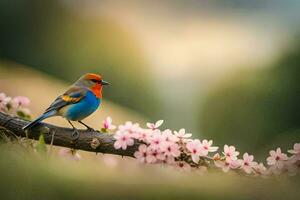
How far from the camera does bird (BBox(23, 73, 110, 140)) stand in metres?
2.53

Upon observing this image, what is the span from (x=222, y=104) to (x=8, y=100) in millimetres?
3557

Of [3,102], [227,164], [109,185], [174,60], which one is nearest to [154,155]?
[227,164]

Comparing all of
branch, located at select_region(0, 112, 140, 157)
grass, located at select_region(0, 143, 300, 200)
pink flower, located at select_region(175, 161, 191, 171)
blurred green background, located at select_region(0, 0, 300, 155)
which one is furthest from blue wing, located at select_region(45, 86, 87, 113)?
blurred green background, located at select_region(0, 0, 300, 155)

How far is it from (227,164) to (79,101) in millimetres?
598

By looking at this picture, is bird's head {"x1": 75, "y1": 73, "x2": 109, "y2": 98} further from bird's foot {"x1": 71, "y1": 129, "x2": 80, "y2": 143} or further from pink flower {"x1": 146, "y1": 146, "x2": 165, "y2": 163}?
pink flower {"x1": 146, "y1": 146, "x2": 165, "y2": 163}

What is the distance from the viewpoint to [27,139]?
244 centimetres

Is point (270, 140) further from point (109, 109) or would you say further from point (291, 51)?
point (109, 109)

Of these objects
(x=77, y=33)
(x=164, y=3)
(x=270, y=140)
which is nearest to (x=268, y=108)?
(x=270, y=140)

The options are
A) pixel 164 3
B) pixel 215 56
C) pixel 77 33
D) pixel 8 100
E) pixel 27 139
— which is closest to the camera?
pixel 27 139

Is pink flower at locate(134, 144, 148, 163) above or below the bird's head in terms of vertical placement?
below

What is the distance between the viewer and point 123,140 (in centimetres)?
227

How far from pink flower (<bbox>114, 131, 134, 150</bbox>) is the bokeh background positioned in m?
2.63

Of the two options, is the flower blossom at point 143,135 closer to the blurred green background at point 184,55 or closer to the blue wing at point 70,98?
the blue wing at point 70,98

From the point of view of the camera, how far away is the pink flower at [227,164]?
2287mm
